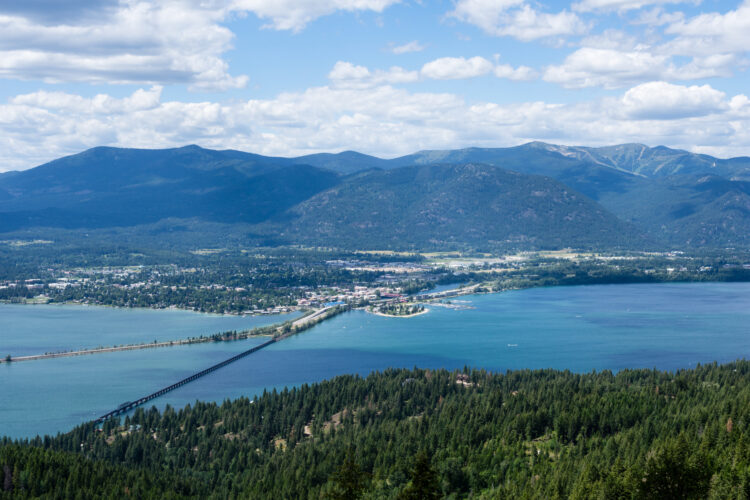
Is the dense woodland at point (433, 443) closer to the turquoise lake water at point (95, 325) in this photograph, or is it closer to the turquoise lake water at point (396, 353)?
the turquoise lake water at point (396, 353)

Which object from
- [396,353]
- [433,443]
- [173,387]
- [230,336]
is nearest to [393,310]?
[230,336]

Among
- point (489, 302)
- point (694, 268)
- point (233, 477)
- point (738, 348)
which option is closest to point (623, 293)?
point (489, 302)

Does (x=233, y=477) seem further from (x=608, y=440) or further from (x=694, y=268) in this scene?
(x=694, y=268)

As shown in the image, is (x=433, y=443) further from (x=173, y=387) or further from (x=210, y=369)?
(x=210, y=369)

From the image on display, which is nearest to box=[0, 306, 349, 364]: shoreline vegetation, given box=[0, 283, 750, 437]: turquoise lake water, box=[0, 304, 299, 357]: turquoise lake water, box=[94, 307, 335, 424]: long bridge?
box=[94, 307, 335, 424]: long bridge

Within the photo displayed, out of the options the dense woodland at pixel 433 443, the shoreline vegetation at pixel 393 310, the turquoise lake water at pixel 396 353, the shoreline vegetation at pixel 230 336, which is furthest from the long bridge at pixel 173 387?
the shoreline vegetation at pixel 393 310
